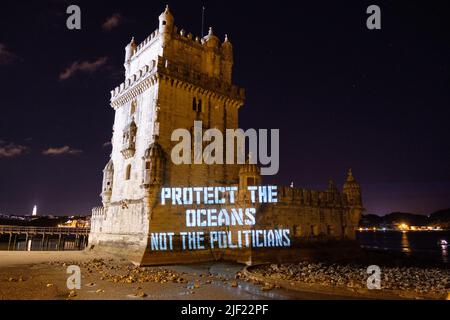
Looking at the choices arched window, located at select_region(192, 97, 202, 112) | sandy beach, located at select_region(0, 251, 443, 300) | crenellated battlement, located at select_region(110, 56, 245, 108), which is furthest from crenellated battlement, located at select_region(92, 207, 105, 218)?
arched window, located at select_region(192, 97, 202, 112)

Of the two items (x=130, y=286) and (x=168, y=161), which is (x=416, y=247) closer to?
(x=168, y=161)

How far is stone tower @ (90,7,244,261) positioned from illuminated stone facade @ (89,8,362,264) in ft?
0.26

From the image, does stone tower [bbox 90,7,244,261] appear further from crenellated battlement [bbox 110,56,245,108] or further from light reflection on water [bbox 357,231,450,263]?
light reflection on water [bbox 357,231,450,263]

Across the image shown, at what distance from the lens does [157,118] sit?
2636 centimetres

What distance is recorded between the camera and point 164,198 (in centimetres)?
2552

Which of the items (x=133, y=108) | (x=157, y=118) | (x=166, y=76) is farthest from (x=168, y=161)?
(x=133, y=108)

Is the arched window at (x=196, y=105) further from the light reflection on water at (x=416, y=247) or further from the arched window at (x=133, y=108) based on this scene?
the light reflection on water at (x=416, y=247)

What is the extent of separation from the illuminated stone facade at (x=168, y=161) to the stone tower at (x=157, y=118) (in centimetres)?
8

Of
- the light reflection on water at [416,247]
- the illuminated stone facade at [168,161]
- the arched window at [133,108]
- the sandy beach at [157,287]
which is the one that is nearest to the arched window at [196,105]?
the illuminated stone facade at [168,161]

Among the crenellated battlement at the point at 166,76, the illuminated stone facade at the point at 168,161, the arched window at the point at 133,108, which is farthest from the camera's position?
the arched window at the point at 133,108

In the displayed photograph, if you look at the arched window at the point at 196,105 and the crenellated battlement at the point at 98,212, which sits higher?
the arched window at the point at 196,105

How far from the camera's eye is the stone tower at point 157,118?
25406 mm

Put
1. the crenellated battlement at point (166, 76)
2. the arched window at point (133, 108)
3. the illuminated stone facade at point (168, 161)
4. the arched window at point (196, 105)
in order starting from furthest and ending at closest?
the arched window at point (133, 108), the arched window at point (196, 105), the crenellated battlement at point (166, 76), the illuminated stone facade at point (168, 161)

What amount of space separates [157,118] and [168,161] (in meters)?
3.55
